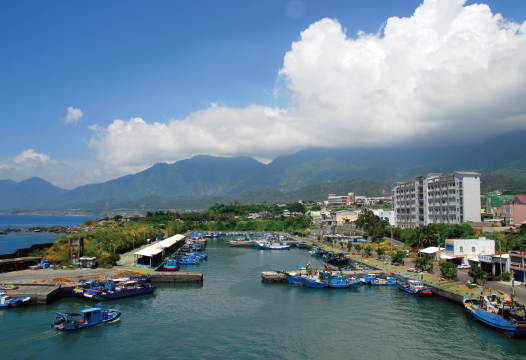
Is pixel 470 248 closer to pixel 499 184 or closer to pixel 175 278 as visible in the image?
pixel 175 278

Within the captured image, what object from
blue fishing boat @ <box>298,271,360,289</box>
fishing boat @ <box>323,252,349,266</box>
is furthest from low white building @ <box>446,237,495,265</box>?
fishing boat @ <box>323,252,349,266</box>

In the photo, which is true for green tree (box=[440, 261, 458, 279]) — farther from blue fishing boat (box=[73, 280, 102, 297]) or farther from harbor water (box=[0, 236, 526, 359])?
blue fishing boat (box=[73, 280, 102, 297])

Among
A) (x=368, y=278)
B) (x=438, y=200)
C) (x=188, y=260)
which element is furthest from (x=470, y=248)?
(x=188, y=260)

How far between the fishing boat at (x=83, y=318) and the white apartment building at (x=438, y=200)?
50.5 m

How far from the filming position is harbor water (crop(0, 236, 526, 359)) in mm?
18766

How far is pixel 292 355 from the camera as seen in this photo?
18.6 meters

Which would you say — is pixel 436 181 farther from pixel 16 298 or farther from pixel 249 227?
pixel 249 227

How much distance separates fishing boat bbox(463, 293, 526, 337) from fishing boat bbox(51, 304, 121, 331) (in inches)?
934

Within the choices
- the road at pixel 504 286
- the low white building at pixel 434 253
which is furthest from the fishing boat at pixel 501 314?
the low white building at pixel 434 253

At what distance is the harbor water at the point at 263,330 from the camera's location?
18766 millimetres

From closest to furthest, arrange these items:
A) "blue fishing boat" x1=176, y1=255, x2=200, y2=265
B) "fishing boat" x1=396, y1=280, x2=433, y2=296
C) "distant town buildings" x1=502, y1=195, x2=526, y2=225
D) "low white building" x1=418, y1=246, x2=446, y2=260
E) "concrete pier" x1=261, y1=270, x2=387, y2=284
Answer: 1. "fishing boat" x1=396, y1=280, x2=433, y2=296
2. "concrete pier" x1=261, y1=270, x2=387, y2=284
3. "low white building" x1=418, y1=246, x2=446, y2=260
4. "blue fishing boat" x1=176, y1=255, x2=200, y2=265
5. "distant town buildings" x1=502, y1=195, x2=526, y2=225

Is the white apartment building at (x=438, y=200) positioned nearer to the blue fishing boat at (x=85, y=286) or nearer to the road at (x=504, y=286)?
the road at (x=504, y=286)

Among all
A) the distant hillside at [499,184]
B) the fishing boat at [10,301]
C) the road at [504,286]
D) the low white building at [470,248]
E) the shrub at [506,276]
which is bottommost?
the fishing boat at [10,301]

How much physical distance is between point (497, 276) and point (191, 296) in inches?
1042
